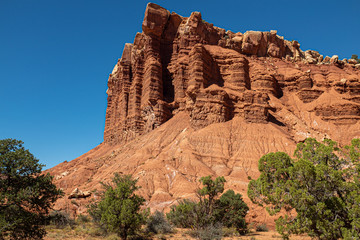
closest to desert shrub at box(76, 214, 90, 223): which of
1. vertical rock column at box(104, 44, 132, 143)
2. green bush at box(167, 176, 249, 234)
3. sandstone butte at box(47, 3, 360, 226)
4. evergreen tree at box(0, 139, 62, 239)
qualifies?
sandstone butte at box(47, 3, 360, 226)

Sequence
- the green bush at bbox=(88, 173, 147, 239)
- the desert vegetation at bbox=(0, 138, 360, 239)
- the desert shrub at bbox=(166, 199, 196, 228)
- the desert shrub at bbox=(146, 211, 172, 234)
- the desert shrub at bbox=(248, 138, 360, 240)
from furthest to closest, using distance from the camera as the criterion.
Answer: the desert shrub at bbox=(146, 211, 172, 234)
the desert shrub at bbox=(166, 199, 196, 228)
the green bush at bbox=(88, 173, 147, 239)
the desert vegetation at bbox=(0, 138, 360, 239)
the desert shrub at bbox=(248, 138, 360, 240)

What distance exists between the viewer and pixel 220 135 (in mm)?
53000

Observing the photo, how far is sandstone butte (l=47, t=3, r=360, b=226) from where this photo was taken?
46.2 metres

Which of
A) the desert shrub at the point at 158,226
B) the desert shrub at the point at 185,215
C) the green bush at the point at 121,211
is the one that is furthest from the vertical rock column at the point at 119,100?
the green bush at the point at 121,211

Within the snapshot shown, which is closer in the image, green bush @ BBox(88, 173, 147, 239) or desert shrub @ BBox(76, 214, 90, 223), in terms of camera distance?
green bush @ BBox(88, 173, 147, 239)

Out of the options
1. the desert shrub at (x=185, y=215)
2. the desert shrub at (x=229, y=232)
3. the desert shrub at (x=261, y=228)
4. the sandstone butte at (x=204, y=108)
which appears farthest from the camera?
the sandstone butte at (x=204, y=108)

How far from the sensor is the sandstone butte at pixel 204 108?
46250 mm

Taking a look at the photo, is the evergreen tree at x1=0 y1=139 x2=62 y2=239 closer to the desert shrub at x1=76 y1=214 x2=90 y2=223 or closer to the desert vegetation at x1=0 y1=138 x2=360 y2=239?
the desert vegetation at x1=0 y1=138 x2=360 y2=239

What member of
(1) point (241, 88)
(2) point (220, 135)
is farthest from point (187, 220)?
(1) point (241, 88)

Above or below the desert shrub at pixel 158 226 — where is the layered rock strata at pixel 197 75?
above

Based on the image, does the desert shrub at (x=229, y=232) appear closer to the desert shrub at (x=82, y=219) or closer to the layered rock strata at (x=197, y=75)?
the desert shrub at (x=82, y=219)

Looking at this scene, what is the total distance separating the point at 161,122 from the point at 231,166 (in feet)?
83.9

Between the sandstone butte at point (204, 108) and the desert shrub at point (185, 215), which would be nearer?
the desert shrub at point (185, 215)

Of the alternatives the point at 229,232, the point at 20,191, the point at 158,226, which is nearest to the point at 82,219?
the point at 158,226
